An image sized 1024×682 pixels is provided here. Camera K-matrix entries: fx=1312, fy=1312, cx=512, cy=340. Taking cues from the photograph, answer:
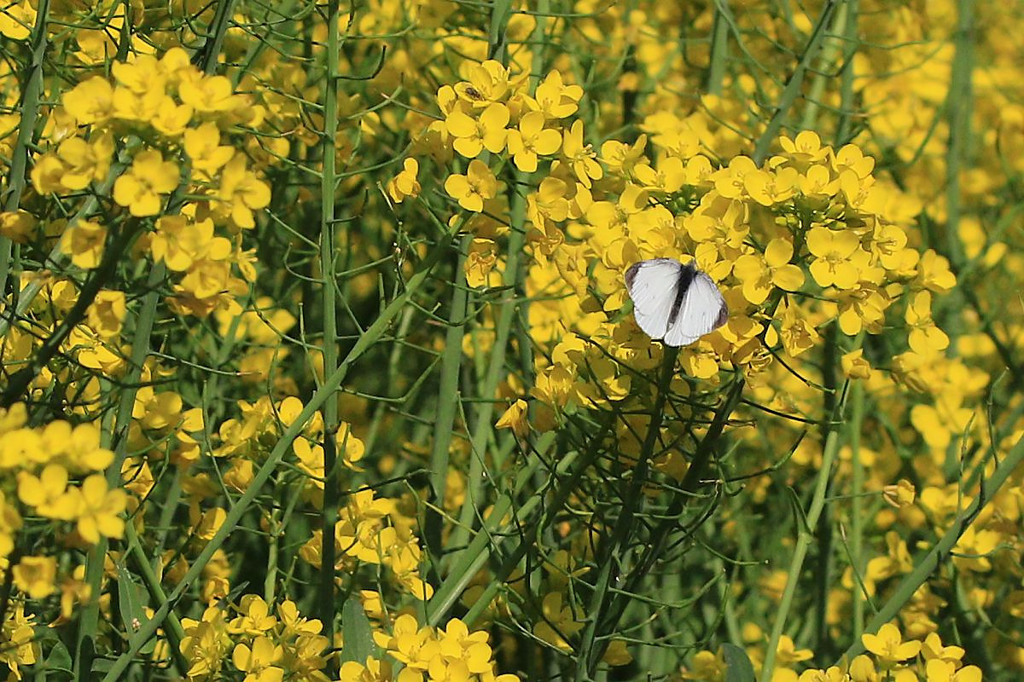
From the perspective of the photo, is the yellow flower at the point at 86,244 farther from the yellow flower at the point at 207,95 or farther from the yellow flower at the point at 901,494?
the yellow flower at the point at 901,494

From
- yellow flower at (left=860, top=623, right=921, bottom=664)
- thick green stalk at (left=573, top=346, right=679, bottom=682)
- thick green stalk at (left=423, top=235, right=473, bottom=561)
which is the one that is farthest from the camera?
thick green stalk at (left=423, top=235, right=473, bottom=561)

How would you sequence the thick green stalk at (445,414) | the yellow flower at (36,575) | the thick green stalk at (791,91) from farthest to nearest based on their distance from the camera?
1. the thick green stalk at (791,91)
2. the thick green stalk at (445,414)
3. the yellow flower at (36,575)

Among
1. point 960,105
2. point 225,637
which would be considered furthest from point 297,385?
point 960,105

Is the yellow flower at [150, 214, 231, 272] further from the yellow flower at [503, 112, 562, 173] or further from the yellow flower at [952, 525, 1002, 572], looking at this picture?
the yellow flower at [952, 525, 1002, 572]

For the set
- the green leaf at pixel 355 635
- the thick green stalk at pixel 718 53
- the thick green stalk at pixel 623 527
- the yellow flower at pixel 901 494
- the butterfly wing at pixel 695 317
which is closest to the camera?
the butterfly wing at pixel 695 317

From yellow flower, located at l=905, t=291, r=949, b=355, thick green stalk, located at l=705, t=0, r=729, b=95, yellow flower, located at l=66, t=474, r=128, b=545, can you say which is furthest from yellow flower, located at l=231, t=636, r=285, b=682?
thick green stalk, located at l=705, t=0, r=729, b=95

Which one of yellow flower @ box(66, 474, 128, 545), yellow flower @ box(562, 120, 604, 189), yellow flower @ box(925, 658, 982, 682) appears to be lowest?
yellow flower @ box(925, 658, 982, 682)

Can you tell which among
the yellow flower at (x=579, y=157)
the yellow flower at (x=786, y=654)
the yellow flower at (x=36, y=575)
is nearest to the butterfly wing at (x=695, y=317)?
the yellow flower at (x=579, y=157)
